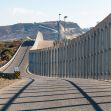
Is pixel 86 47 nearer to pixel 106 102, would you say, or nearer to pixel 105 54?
pixel 105 54

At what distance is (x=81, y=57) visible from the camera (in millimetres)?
61344

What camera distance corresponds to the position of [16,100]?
18578 millimetres

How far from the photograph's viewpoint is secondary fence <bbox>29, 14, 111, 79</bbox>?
129 ft

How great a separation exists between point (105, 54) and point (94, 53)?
8.50 meters

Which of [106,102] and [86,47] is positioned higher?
[86,47]

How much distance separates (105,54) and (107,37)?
62.2 inches

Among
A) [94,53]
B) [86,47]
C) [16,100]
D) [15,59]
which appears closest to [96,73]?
[94,53]

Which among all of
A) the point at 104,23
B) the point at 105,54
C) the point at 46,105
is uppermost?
the point at 104,23

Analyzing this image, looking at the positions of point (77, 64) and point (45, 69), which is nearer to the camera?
point (77, 64)

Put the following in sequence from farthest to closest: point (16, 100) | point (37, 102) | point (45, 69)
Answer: point (45, 69)
point (16, 100)
point (37, 102)

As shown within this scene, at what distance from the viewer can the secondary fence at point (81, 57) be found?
39.3 meters

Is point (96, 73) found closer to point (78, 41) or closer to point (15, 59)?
point (78, 41)

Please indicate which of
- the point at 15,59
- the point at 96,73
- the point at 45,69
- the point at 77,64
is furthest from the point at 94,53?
the point at 15,59

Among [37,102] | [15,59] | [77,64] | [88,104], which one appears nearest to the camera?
[88,104]
